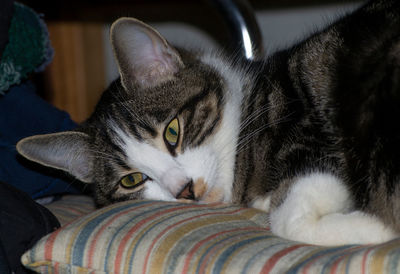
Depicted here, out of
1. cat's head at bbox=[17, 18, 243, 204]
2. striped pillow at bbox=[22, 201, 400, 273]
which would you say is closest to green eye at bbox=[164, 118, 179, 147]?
cat's head at bbox=[17, 18, 243, 204]

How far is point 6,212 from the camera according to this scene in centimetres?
92

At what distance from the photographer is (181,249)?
82 centimetres

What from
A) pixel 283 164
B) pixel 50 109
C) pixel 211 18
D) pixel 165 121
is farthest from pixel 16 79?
pixel 211 18

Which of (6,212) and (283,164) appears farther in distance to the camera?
(283,164)

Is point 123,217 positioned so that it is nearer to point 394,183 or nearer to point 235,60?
point 394,183

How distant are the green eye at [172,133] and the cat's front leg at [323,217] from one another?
0.30m

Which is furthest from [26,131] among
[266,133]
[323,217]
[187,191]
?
[323,217]

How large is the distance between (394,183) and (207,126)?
0.47 m

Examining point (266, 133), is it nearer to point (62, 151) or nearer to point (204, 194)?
point (204, 194)

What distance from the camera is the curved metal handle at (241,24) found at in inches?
63.0

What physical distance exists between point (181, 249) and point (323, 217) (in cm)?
30

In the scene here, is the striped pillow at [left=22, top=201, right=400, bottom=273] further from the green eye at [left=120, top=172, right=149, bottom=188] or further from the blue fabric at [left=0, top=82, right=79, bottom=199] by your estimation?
the blue fabric at [left=0, top=82, right=79, bottom=199]

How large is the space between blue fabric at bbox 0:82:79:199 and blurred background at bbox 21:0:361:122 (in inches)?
49.4

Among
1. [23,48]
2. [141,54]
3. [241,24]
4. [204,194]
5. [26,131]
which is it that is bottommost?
[26,131]
